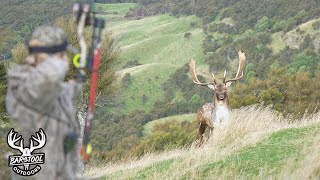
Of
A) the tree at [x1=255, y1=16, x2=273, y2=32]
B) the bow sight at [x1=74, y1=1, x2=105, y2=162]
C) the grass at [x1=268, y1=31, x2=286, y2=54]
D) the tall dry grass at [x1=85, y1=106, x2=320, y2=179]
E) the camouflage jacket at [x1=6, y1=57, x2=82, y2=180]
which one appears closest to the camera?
the camouflage jacket at [x1=6, y1=57, x2=82, y2=180]

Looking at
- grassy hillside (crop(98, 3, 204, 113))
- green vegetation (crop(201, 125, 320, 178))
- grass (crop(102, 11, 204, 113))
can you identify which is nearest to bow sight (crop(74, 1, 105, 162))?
green vegetation (crop(201, 125, 320, 178))

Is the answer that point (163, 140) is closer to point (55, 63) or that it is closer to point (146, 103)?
point (55, 63)

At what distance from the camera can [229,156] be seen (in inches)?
340

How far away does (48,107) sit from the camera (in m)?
3.49

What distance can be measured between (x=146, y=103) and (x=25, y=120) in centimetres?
11581

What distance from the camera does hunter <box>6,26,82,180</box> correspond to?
11.1 feet

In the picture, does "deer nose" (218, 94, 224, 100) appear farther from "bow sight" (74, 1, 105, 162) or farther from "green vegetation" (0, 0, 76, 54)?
"green vegetation" (0, 0, 76, 54)

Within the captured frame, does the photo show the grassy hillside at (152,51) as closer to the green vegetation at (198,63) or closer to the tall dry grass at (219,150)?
the green vegetation at (198,63)

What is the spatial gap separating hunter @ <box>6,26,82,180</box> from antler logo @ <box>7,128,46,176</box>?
4cm

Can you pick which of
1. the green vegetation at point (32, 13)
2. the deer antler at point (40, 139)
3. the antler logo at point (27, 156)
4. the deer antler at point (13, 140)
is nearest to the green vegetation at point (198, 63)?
the green vegetation at point (32, 13)

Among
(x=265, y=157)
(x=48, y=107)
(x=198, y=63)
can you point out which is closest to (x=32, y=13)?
(x=198, y=63)

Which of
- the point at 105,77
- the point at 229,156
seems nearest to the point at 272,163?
the point at 229,156

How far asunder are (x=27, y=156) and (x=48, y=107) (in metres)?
0.73

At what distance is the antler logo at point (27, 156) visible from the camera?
12.1 feet
